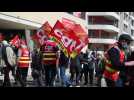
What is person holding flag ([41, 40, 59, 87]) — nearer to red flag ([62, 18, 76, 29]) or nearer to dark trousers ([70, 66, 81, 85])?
red flag ([62, 18, 76, 29])

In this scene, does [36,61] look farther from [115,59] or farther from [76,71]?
[115,59]

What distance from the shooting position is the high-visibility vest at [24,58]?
9641 millimetres

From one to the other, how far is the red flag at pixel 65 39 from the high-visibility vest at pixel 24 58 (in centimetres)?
113

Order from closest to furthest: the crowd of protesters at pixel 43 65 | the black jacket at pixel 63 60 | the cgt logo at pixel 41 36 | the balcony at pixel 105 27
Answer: the balcony at pixel 105 27
the crowd of protesters at pixel 43 65
the black jacket at pixel 63 60
the cgt logo at pixel 41 36

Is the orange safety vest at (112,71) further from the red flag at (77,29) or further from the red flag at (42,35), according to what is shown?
the red flag at (42,35)

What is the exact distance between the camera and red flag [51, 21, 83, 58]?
331 inches

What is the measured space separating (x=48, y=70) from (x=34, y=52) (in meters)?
0.83

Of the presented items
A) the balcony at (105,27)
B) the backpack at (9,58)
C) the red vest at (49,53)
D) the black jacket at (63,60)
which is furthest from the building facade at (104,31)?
the backpack at (9,58)

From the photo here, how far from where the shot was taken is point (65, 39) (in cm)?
852
